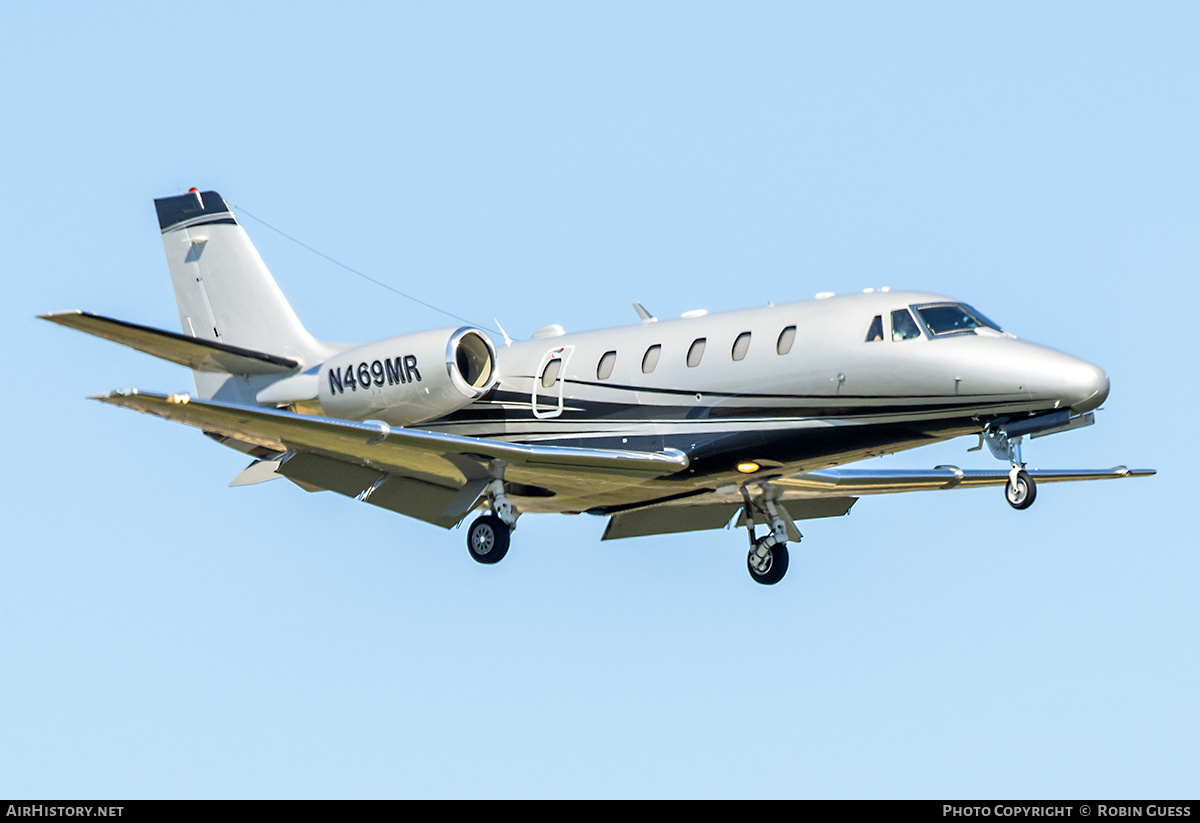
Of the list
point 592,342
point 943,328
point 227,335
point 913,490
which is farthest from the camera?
point 227,335

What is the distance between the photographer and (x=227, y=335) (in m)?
25.8

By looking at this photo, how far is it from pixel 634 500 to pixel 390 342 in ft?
13.6

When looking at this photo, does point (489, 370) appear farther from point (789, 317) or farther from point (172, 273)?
point (172, 273)

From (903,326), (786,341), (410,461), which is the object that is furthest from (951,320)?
(410,461)

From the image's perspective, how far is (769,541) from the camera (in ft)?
75.2

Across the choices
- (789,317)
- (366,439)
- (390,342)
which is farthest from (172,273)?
(789,317)

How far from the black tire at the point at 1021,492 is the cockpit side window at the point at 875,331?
95.6 inches

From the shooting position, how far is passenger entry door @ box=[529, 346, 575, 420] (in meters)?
22.0

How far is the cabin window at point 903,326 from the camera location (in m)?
19.3

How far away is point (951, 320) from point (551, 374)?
5.76 m

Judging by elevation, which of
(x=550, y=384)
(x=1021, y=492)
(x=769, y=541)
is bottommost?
(x=769, y=541)

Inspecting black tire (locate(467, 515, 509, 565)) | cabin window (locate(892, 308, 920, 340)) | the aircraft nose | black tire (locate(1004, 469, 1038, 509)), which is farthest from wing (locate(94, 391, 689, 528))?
the aircraft nose

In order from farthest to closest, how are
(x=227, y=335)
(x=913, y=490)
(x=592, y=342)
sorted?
(x=227, y=335) → (x=913, y=490) → (x=592, y=342)

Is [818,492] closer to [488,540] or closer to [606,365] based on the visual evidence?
[606,365]
